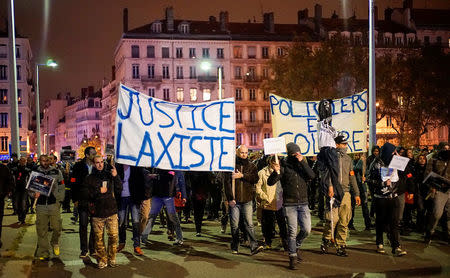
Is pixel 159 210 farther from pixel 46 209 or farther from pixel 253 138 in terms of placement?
pixel 253 138

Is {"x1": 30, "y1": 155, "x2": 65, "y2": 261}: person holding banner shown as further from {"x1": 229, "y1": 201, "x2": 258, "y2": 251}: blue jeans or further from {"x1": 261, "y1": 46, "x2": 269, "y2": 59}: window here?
{"x1": 261, "y1": 46, "x2": 269, "y2": 59}: window

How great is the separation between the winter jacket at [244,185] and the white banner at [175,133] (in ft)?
1.16

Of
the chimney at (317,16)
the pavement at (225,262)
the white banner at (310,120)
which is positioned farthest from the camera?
the chimney at (317,16)

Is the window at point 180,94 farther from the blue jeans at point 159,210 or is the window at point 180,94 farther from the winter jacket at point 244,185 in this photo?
the winter jacket at point 244,185

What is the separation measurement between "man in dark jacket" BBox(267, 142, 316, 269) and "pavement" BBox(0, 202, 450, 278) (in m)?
0.61

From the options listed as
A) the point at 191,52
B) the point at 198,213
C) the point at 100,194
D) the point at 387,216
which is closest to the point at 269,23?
the point at 191,52

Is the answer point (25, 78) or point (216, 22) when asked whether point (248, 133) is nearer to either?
point (216, 22)

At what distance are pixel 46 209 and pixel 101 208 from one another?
151 centimetres

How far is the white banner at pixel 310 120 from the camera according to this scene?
11.7 metres

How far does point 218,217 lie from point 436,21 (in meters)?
79.5

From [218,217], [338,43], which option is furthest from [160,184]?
[338,43]

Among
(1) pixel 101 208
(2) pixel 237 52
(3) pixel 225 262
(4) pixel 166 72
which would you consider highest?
(2) pixel 237 52

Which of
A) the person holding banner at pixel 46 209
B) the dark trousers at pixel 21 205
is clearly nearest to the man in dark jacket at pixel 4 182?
the person holding banner at pixel 46 209

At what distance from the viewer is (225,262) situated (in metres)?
9.59
